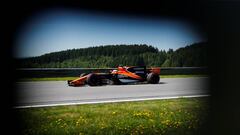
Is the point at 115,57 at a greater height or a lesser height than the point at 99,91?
greater

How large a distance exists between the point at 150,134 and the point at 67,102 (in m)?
1.07

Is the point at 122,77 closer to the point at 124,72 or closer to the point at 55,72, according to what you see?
the point at 124,72

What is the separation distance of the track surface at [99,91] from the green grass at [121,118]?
0.26ft

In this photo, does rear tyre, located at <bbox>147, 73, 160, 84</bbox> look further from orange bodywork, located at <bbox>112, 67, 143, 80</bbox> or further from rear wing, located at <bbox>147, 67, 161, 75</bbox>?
orange bodywork, located at <bbox>112, 67, 143, 80</bbox>

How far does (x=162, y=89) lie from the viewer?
416 cm

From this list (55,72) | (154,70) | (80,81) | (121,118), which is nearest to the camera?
(55,72)

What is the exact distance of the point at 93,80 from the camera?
3727 millimetres

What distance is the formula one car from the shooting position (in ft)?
→ 12.0

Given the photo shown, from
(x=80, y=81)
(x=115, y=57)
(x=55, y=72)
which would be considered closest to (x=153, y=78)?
(x=115, y=57)

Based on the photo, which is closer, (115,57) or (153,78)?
(115,57)

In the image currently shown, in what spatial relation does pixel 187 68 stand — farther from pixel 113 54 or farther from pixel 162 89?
pixel 113 54

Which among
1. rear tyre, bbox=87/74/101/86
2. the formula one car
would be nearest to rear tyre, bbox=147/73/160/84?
the formula one car

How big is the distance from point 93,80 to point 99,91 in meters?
0.20

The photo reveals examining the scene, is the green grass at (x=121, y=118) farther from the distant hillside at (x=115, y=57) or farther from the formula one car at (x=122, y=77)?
the distant hillside at (x=115, y=57)
